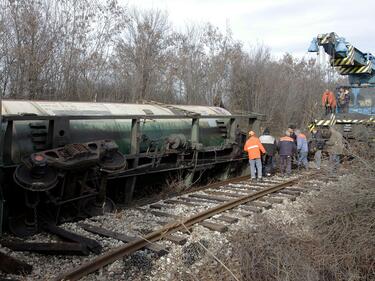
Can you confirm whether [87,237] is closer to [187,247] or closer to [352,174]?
[187,247]

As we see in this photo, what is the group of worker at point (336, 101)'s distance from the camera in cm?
1591

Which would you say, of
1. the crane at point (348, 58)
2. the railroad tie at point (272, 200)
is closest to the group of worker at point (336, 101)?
the crane at point (348, 58)

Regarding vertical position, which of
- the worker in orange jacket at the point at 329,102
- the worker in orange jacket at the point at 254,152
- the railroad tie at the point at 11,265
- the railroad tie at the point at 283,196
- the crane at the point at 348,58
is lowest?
the railroad tie at the point at 11,265

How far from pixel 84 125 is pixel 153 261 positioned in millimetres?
3530

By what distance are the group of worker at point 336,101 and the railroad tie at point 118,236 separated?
11.8 m

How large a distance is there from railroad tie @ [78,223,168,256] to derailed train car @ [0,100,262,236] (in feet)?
2.11

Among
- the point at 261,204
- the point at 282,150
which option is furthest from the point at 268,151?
the point at 261,204

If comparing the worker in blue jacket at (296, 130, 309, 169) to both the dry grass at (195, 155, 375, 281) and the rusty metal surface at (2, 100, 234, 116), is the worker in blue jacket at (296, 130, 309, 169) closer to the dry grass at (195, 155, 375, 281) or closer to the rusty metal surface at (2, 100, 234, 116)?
the rusty metal surface at (2, 100, 234, 116)

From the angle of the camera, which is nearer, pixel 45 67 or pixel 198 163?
pixel 198 163

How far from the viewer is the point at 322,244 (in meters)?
5.86

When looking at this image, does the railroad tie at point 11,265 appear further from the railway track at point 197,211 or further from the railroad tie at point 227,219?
the railroad tie at point 227,219

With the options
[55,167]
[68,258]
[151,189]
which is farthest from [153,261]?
[151,189]

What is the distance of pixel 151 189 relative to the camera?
9.89 meters

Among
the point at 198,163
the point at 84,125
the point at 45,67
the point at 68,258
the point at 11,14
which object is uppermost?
the point at 11,14
